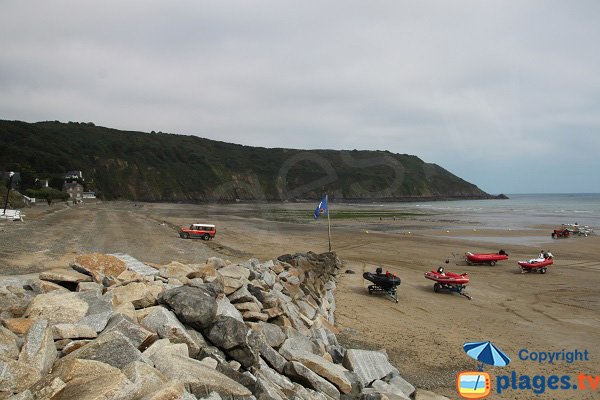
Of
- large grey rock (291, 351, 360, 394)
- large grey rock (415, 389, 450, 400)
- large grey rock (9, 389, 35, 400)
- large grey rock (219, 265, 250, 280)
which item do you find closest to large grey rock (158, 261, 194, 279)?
large grey rock (219, 265, 250, 280)

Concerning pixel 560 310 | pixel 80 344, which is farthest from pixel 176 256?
pixel 560 310

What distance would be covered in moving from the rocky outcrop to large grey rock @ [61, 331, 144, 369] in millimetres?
12

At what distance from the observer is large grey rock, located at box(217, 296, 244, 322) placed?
8344 millimetres

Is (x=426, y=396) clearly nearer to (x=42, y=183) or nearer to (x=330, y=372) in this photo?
(x=330, y=372)

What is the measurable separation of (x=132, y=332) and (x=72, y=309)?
1.44m

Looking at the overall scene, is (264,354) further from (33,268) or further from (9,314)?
(33,268)

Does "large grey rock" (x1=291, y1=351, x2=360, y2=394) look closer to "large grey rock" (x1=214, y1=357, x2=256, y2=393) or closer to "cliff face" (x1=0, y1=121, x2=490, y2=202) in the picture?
"large grey rock" (x1=214, y1=357, x2=256, y2=393)

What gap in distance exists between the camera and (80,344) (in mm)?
5383

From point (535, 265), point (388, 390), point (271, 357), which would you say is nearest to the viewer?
point (271, 357)

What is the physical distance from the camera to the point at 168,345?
5.88 meters

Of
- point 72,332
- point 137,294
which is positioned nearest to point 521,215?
point 137,294

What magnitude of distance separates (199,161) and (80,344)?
17922cm

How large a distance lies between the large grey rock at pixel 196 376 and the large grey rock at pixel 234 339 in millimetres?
1244

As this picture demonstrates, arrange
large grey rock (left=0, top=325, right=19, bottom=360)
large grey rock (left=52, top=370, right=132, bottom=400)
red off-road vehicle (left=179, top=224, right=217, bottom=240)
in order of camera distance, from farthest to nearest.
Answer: red off-road vehicle (left=179, top=224, right=217, bottom=240), large grey rock (left=0, top=325, right=19, bottom=360), large grey rock (left=52, top=370, right=132, bottom=400)
